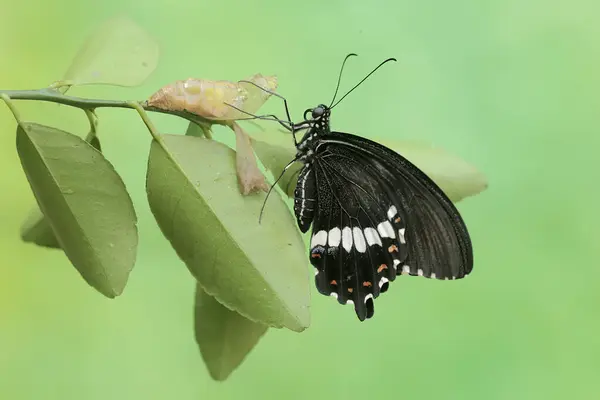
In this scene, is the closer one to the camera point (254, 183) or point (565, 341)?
point (254, 183)

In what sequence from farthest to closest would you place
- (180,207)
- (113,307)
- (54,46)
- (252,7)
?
(252,7) < (54,46) < (113,307) < (180,207)

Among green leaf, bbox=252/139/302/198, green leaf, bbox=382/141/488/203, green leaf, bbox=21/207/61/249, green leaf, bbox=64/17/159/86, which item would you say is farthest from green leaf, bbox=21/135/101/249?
green leaf, bbox=382/141/488/203

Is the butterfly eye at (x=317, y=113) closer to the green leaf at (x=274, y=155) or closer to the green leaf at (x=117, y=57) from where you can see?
the green leaf at (x=274, y=155)

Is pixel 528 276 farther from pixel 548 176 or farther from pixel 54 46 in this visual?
pixel 54 46

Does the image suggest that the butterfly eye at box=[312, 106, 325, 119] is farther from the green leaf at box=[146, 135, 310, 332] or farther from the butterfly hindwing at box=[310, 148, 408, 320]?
the green leaf at box=[146, 135, 310, 332]

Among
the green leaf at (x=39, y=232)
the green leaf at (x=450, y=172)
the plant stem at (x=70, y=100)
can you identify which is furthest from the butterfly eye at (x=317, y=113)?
the green leaf at (x=39, y=232)

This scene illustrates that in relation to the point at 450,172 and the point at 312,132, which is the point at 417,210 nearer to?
the point at 450,172

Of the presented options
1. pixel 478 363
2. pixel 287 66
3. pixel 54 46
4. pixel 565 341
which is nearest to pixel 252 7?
pixel 287 66

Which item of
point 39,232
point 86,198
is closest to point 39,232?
point 39,232
